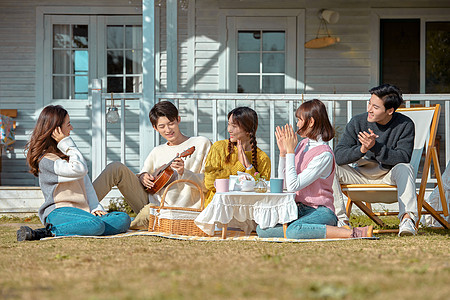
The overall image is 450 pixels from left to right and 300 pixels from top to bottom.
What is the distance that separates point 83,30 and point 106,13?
15.5 inches

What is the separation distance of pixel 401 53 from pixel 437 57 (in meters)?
0.47

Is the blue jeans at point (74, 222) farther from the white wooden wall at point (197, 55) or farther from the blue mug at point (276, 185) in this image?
the white wooden wall at point (197, 55)

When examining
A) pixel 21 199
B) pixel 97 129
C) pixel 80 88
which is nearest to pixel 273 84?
pixel 80 88

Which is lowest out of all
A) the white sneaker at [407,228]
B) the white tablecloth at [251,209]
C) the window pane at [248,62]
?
the white sneaker at [407,228]

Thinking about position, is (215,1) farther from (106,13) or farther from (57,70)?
(57,70)

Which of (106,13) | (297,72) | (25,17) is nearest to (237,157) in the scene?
(297,72)

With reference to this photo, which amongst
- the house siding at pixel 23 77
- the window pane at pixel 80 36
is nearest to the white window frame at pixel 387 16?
the house siding at pixel 23 77

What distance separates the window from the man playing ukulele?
11.3 ft

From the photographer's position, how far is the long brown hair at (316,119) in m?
4.20

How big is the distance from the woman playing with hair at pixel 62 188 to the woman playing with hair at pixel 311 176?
1.17 metres

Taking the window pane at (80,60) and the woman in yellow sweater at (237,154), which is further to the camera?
the window pane at (80,60)

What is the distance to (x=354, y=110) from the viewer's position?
8.09 m

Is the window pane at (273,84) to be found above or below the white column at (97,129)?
above

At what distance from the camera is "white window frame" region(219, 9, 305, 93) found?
8156 millimetres
